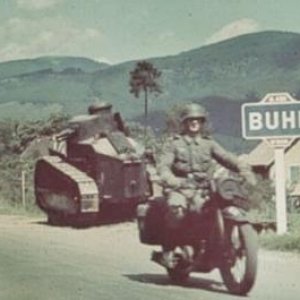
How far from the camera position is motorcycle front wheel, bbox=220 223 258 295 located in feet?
8.91

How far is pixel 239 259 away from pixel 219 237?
94mm

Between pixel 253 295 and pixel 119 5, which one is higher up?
pixel 119 5

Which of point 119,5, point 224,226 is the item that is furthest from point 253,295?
point 119,5

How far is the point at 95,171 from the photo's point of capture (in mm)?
2902

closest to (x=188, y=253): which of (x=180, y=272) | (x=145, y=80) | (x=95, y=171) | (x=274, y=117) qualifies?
(x=180, y=272)

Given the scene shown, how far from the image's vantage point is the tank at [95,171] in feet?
9.43

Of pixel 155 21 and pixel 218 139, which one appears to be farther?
pixel 155 21

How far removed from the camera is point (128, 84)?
2.95m

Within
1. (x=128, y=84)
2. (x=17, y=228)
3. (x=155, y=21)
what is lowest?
(x=17, y=228)

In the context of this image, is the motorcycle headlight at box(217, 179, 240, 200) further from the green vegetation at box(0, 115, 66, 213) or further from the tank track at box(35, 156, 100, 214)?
the green vegetation at box(0, 115, 66, 213)

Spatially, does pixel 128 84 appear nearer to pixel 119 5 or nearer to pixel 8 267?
pixel 119 5

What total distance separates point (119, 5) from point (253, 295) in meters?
1.02

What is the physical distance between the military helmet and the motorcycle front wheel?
344 millimetres

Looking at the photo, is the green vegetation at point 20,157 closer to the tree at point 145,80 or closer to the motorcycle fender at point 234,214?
the tree at point 145,80
